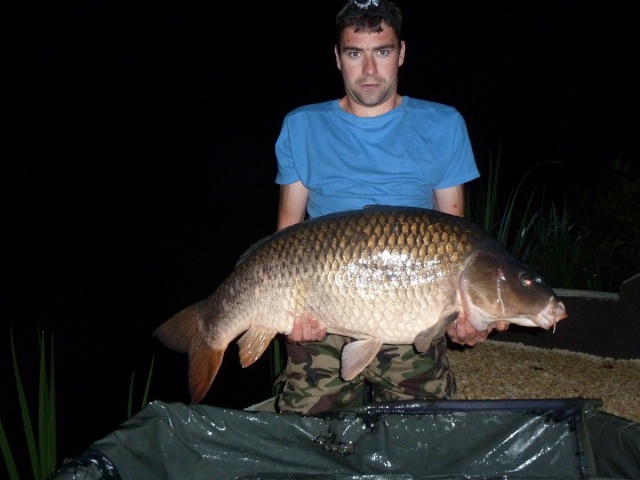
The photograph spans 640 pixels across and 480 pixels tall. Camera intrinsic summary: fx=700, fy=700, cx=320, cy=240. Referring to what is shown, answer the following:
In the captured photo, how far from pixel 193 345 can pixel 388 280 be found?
0.57 metres

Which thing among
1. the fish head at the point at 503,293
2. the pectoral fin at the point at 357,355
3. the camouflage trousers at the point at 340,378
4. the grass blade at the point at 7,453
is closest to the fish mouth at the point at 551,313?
the fish head at the point at 503,293

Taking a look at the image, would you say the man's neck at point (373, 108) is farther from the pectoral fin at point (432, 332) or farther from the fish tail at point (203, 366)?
the fish tail at point (203, 366)

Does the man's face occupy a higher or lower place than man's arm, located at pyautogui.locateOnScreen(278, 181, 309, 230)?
higher

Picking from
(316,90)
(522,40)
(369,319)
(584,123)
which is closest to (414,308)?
(369,319)

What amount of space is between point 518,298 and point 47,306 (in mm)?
6083

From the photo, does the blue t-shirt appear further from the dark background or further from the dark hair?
the dark background

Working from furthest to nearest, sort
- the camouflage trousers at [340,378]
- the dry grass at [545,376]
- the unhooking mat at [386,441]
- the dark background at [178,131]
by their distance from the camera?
the dark background at [178,131]
the dry grass at [545,376]
the camouflage trousers at [340,378]
the unhooking mat at [386,441]

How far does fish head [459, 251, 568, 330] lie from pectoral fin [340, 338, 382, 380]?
245mm

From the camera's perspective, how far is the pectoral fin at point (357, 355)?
174 centimetres

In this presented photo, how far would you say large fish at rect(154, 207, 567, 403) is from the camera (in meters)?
1.69

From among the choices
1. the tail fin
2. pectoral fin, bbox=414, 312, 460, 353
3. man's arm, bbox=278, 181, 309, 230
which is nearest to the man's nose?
man's arm, bbox=278, 181, 309, 230

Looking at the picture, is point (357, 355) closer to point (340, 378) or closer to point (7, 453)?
point (340, 378)

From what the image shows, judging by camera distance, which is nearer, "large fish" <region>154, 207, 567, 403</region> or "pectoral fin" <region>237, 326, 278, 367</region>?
"large fish" <region>154, 207, 567, 403</region>

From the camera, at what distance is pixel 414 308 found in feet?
5.57
